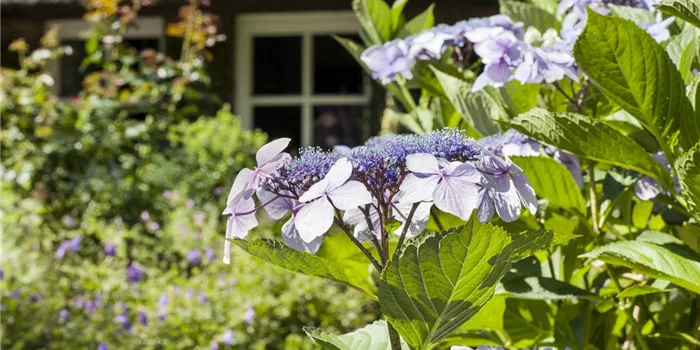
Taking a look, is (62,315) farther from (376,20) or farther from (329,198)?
(329,198)

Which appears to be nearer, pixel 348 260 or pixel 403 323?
pixel 403 323

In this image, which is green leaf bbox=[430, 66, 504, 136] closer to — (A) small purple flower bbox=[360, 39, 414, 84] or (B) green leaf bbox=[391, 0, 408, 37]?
(A) small purple flower bbox=[360, 39, 414, 84]

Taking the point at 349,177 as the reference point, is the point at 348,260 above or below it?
below

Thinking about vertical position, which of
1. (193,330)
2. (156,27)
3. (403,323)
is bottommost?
(193,330)

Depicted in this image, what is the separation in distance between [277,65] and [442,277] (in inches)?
255

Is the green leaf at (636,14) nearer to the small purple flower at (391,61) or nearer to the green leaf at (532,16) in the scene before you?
the green leaf at (532,16)

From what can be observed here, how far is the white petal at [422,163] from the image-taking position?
2.23 feet

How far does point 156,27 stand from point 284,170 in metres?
6.52

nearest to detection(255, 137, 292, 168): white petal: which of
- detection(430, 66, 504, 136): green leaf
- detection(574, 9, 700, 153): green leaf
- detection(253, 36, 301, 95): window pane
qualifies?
detection(574, 9, 700, 153): green leaf

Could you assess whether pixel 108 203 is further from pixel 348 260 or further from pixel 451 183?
pixel 451 183

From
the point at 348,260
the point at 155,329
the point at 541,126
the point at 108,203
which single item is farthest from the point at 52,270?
the point at 541,126

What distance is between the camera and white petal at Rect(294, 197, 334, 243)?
0.67 metres

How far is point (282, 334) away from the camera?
3316mm

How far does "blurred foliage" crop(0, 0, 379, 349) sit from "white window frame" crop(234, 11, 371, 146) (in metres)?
0.44
